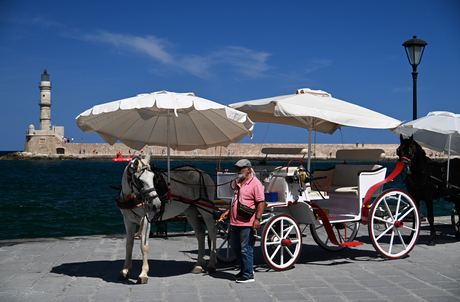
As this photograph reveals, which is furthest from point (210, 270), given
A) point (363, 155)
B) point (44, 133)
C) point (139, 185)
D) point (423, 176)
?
point (44, 133)

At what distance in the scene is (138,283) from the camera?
566 cm

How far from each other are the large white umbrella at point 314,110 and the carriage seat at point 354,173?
0.62 m

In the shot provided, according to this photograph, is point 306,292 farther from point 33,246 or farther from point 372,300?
point 33,246

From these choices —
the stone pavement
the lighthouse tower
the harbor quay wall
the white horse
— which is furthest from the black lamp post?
the lighthouse tower

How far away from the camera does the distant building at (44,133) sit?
267 ft

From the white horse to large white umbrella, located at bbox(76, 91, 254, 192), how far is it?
0.51 meters

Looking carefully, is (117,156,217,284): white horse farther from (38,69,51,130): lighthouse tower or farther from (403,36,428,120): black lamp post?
(38,69,51,130): lighthouse tower

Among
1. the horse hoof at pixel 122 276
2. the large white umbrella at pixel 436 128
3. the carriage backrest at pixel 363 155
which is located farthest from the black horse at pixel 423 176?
the horse hoof at pixel 122 276

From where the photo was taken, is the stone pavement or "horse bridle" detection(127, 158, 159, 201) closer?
the stone pavement

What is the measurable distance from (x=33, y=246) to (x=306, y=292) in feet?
16.3

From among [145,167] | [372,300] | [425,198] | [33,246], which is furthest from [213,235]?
[425,198]

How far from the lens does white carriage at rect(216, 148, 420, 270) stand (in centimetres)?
638

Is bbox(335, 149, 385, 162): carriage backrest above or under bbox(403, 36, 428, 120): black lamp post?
under

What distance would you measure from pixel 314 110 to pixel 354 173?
166 centimetres
